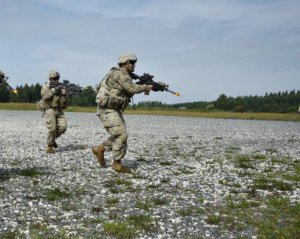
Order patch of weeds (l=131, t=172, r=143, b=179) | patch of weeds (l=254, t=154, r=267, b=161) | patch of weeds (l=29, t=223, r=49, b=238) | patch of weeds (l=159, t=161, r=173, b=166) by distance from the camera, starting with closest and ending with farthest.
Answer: patch of weeds (l=29, t=223, r=49, b=238), patch of weeds (l=131, t=172, r=143, b=179), patch of weeds (l=159, t=161, r=173, b=166), patch of weeds (l=254, t=154, r=267, b=161)

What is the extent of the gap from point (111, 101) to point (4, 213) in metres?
6.25

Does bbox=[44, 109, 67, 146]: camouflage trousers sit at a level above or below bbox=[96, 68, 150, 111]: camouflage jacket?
below

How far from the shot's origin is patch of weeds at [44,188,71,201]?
11.1 metres

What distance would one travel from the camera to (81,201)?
35.8 ft

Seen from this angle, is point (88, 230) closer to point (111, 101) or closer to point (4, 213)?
point (4, 213)

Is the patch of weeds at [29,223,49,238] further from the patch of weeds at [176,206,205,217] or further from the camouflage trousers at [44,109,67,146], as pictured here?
the camouflage trousers at [44,109,67,146]

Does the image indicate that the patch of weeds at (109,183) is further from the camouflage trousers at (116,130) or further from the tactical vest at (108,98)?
the tactical vest at (108,98)

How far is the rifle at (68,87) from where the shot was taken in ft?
65.2

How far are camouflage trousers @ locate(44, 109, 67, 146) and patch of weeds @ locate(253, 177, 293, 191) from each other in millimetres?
10796

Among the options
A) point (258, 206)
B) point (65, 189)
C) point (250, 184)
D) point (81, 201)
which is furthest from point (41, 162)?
point (258, 206)

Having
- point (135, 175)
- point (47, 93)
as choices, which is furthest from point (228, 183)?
point (47, 93)

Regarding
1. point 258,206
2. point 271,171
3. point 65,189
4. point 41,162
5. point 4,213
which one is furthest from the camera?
point 41,162

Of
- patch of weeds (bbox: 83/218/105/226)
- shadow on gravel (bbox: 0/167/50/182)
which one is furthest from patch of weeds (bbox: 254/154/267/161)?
patch of weeds (bbox: 83/218/105/226)

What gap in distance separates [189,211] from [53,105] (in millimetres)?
12096
